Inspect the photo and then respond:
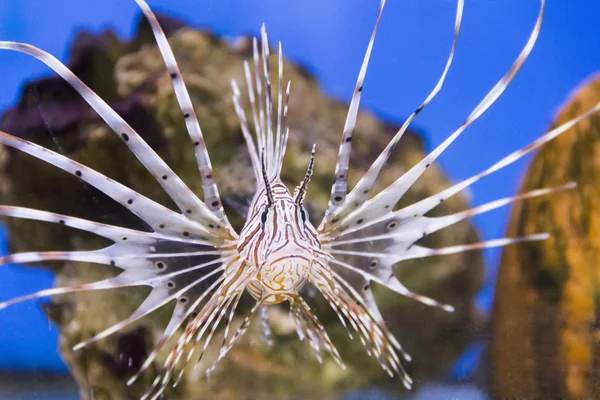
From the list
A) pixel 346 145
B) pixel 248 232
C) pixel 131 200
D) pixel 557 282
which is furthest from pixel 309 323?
pixel 557 282

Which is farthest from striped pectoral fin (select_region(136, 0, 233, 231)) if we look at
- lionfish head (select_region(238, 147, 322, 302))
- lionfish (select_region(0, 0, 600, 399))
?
lionfish head (select_region(238, 147, 322, 302))

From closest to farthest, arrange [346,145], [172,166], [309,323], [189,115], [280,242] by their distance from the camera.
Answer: [280,242], [189,115], [346,145], [309,323], [172,166]

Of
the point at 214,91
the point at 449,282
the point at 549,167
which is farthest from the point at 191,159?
the point at 549,167

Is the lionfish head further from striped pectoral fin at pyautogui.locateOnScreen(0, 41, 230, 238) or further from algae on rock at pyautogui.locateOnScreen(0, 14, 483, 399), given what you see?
algae on rock at pyautogui.locateOnScreen(0, 14, 483, 399)

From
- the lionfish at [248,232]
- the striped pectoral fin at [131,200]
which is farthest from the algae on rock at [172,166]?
the striped pectoral fin at [131,200]

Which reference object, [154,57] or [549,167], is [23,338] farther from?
[549,167]

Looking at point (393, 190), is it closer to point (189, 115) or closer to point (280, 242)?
point (280, 242)
